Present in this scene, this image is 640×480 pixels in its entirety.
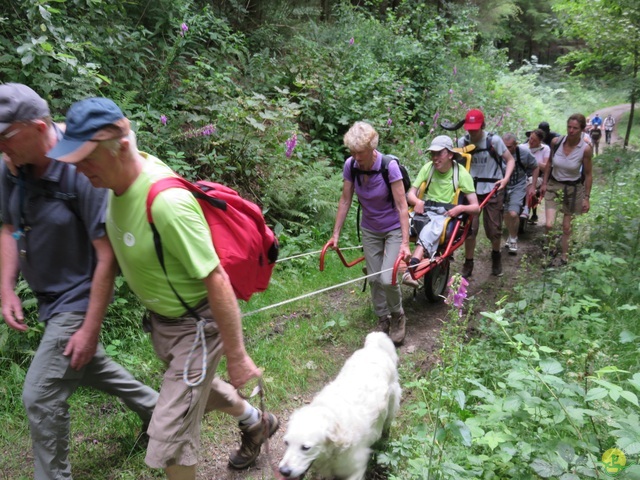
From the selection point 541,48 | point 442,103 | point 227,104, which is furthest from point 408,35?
point 541,48

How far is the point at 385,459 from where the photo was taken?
9.88ft

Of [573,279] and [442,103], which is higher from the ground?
[442,103]

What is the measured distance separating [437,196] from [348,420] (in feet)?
13.2

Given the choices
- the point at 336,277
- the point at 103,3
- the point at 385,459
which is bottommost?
the point at 336,277

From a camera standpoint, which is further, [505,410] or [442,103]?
[442,103]

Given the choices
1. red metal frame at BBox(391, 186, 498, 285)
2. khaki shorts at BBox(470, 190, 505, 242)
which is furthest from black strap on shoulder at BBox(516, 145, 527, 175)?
red metal frame at BBox(391, 186, 498, 285)

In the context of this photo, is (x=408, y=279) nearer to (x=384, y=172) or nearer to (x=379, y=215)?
(x=379, y=215)

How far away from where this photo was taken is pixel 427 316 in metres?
6.34

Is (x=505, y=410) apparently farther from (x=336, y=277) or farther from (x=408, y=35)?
(x=408, y=35)

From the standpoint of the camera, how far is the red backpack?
8.73ft

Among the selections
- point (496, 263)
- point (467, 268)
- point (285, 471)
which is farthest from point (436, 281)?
point (285, 471)

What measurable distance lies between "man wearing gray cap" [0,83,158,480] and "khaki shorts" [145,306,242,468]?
0.44 m

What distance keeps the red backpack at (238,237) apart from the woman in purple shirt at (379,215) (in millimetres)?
2267

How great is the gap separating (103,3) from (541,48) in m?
45.8
